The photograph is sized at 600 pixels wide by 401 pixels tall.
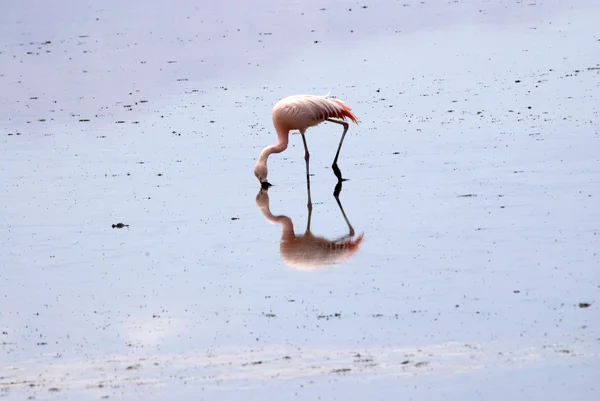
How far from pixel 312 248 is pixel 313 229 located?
34.6 inches

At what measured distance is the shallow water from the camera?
34.4 feet

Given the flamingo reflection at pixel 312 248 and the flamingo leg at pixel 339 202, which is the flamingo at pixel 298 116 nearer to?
the flamingo leg at pixel 339 202

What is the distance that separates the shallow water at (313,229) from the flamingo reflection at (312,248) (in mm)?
114

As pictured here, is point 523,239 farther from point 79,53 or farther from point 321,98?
point 79,53

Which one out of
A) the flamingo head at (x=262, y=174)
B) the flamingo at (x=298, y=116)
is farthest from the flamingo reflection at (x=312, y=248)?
the flamingo at (x=298, y=116)

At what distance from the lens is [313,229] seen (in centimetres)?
1506

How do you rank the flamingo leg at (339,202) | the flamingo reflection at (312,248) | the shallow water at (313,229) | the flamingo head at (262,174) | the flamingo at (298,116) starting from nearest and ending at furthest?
the shallow water at (313,229), the flamingo reflection at (312,248), the flamingo leg at (339,202), the flamingo head at (262,174), the flamingo at (298,116)

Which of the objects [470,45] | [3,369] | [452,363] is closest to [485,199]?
[452,363]

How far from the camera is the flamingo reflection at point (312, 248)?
44.5ft

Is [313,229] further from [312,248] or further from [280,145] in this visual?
[280,145]

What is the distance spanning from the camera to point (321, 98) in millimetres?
17969

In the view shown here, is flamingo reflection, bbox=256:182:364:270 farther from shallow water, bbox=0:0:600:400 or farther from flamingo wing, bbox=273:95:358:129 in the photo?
flamingo wing, bbox=273:95:358:129

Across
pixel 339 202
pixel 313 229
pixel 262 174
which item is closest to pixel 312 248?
pixel 313 229

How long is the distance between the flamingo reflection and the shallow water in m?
0.11
